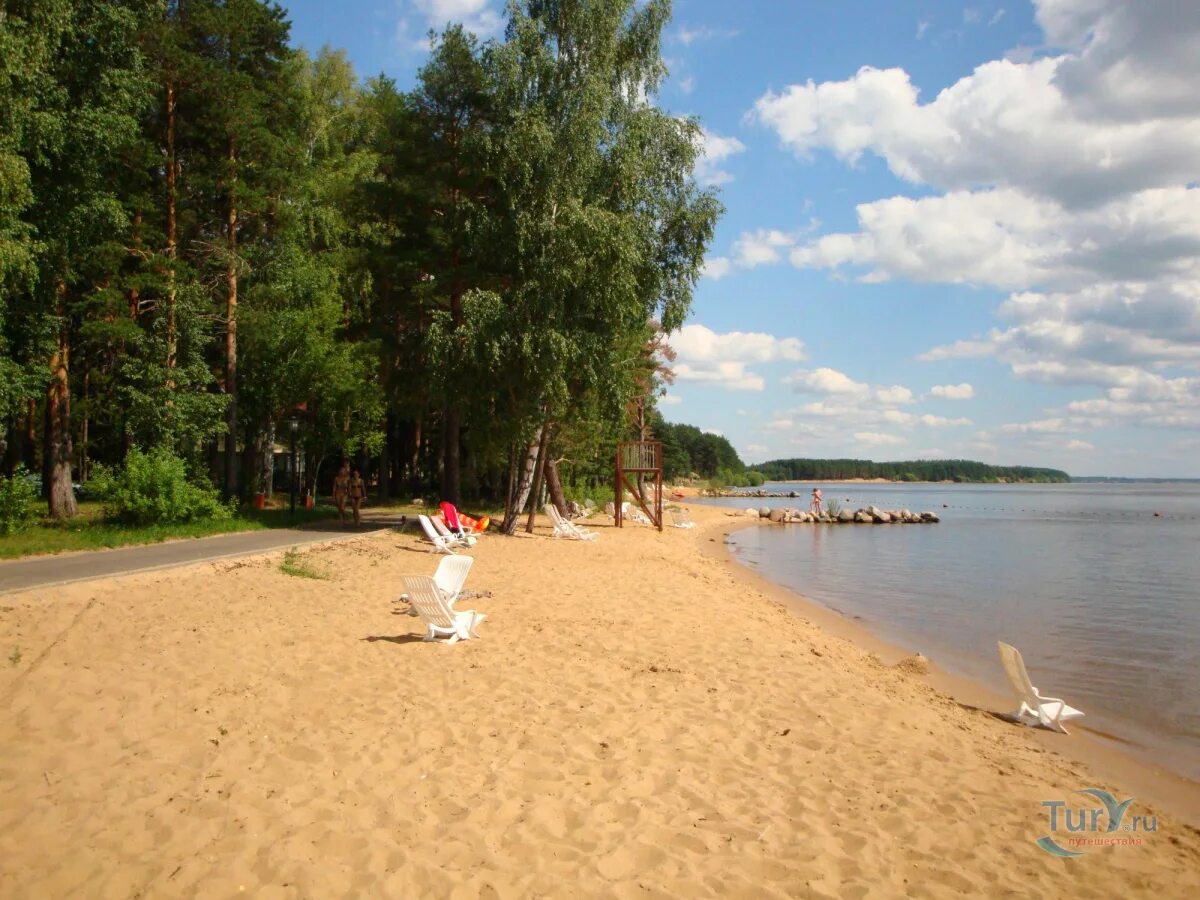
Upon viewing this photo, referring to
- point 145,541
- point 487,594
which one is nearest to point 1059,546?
point 487,594

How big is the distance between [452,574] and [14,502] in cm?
1101

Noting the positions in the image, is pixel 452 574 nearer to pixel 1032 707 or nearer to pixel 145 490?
pixel 1032 707

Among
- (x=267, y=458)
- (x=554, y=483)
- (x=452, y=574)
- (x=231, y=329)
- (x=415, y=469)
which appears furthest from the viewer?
(x=415, y=469)

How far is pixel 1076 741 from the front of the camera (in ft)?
25.4

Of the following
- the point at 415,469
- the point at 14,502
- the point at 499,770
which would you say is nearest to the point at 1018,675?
the point at 499,770

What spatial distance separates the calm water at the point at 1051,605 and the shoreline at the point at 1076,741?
0.30 m

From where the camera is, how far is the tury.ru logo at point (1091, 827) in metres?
4.70

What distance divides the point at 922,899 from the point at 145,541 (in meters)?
15.5

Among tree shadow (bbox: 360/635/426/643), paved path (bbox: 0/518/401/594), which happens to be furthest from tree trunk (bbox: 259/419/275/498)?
tree shadow (bbox: 360/635/426/643)

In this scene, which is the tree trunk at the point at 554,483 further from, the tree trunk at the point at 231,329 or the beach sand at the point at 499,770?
the beach sand at the point at 499,770

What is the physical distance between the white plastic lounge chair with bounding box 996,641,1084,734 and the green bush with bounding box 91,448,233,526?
1581 cm

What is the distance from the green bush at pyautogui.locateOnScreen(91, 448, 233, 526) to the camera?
1669cm

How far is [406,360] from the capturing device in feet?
87.6

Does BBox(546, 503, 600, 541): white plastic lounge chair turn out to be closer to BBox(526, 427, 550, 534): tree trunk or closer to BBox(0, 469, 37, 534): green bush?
BBox(526, 427, 550, 534): tree trunk
